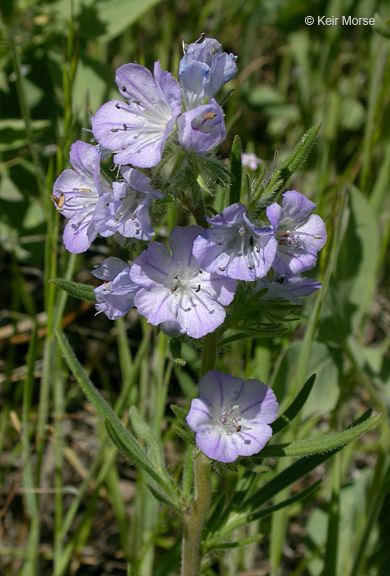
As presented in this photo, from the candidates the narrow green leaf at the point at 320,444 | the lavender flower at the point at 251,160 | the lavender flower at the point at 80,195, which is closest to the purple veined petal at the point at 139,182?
the lavender flower at the point at 80,195

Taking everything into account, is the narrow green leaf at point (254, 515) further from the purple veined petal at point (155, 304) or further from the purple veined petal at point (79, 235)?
the purple veined petal at point (79, 235)

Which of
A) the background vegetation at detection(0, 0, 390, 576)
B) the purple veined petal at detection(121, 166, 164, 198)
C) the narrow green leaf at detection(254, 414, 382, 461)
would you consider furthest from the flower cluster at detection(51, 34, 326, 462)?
the background vegetation at detection(0, 0, 390, 576)

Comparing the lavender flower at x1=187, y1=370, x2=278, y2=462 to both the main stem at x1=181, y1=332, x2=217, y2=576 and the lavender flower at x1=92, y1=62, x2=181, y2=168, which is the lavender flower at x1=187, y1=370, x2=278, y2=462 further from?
the lavender flower at x1=92, y1=62, x2=181, y2=168

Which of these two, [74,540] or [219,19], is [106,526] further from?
[219,19]

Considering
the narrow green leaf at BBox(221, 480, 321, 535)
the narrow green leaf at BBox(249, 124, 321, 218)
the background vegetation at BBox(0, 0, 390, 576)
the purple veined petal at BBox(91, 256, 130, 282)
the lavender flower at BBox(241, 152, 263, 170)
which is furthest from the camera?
the lavender flower at BBox(241, 152, 263, 170)

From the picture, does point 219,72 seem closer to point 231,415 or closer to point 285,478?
point 231,415

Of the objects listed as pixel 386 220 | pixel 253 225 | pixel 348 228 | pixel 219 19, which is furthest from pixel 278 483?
pixel 219 19
